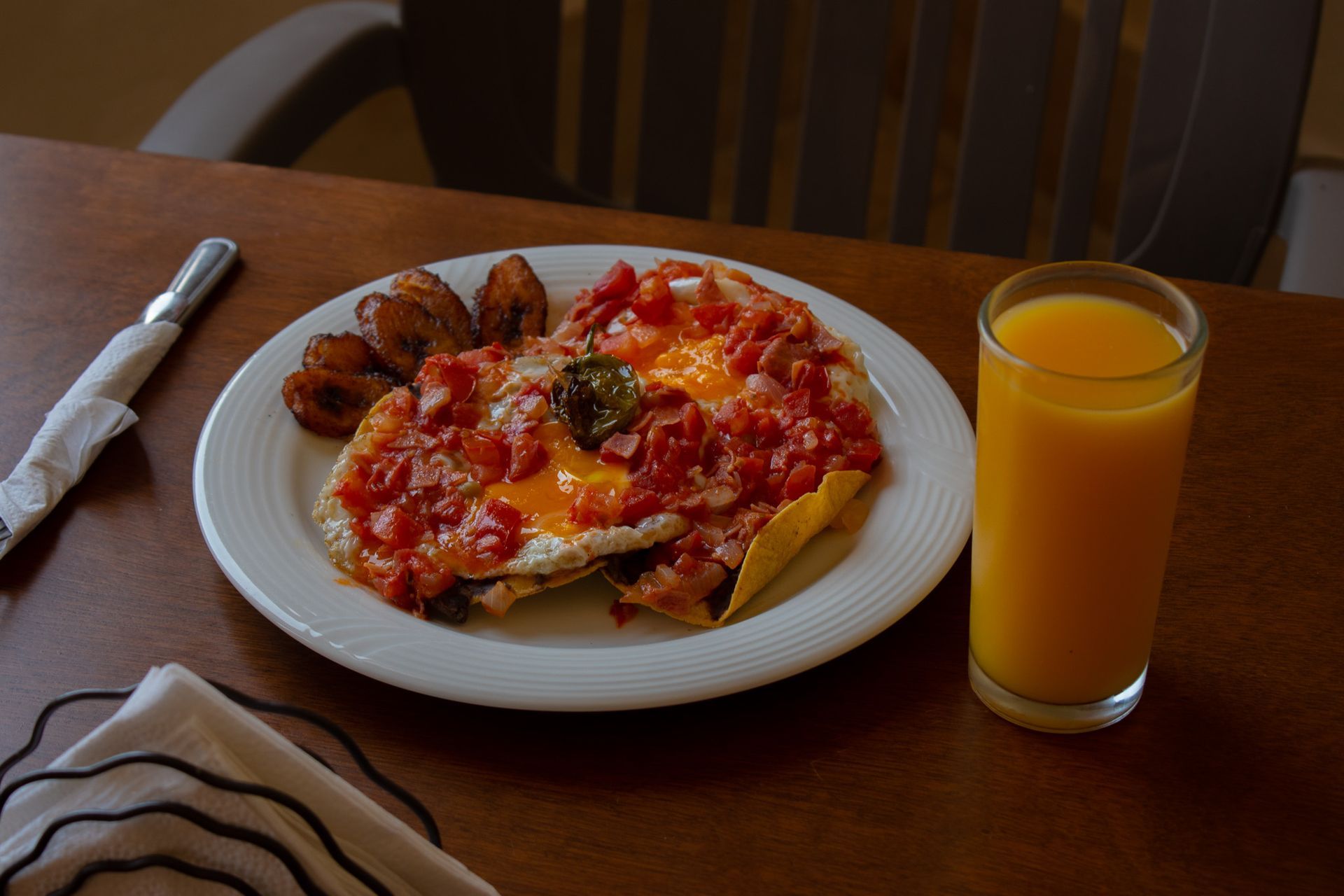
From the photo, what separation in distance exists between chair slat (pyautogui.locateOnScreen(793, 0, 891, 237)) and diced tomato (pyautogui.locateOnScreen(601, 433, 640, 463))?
1561 millimetres

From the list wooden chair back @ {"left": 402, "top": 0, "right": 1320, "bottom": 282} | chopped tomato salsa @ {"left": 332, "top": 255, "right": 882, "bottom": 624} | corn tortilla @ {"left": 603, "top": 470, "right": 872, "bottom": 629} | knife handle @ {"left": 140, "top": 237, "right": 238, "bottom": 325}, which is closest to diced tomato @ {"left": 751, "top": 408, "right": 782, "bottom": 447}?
chopped tomato salsa @ {"left": 332, "top": 255, "right": 882, "bottom": 624}

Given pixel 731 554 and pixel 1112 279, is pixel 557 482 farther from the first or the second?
pixel 1112 279

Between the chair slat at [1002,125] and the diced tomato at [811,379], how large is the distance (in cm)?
141

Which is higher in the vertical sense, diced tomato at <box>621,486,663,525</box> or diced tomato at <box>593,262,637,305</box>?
diced tomato at <box>593,262,637,305</box>

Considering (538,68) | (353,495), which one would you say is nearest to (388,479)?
(353,495)

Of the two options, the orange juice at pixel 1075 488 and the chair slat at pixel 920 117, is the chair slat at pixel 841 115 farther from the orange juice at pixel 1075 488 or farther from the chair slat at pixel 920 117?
the orange juice at pixel 1075 488

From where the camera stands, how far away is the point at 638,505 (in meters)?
1.43

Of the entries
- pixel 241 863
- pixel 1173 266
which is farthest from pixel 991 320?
pixel 1173 266

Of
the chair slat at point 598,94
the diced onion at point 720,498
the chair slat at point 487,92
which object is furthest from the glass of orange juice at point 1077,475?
the chair slat at point 487,92

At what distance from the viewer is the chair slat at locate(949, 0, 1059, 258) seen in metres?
2.69

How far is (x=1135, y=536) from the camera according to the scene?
1.09 meters

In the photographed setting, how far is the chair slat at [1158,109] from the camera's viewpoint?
263cm

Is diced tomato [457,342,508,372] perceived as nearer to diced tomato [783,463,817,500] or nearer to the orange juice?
diced tomato [783,463,817,500]

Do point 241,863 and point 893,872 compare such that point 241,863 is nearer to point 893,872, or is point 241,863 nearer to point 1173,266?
point 893,872
